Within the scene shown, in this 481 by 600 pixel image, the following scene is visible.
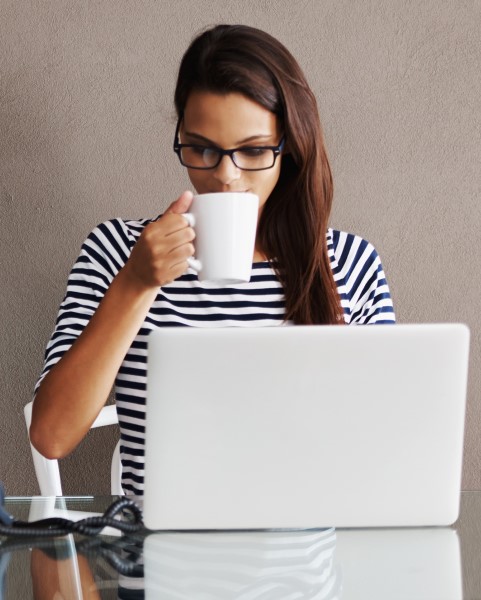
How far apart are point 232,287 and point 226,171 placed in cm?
25

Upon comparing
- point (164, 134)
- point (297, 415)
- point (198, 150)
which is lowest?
point (297, 415)

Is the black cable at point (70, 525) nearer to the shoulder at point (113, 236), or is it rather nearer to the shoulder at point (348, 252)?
the shoulder at point (113, 236)

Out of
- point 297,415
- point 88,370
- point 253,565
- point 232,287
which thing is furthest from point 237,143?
point 253,565

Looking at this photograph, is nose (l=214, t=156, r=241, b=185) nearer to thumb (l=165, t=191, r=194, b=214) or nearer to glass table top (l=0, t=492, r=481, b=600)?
thumb (l=165, t=191, r=194, b=214)

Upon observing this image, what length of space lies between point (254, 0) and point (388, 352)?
47.3 inches

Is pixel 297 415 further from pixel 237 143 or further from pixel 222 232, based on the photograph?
pixel 237 143

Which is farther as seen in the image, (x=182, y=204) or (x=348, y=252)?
(x=348, y=252)

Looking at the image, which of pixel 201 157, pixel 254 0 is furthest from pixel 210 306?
pixel 254 0

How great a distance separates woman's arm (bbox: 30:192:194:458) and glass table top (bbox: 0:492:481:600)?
28 cm

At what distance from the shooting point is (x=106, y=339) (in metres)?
1.14

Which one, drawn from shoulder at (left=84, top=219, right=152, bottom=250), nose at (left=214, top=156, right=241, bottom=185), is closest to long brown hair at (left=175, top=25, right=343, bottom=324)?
nose at (left=214, top=156, right=241, bottom=185)

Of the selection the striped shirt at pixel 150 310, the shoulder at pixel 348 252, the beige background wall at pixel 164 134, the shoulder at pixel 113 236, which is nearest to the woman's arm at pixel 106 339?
the striped shirt at pixel 150 310

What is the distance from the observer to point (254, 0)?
6.05 ft

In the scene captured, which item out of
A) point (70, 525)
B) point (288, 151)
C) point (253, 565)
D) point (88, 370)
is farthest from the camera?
point (288, 151)
